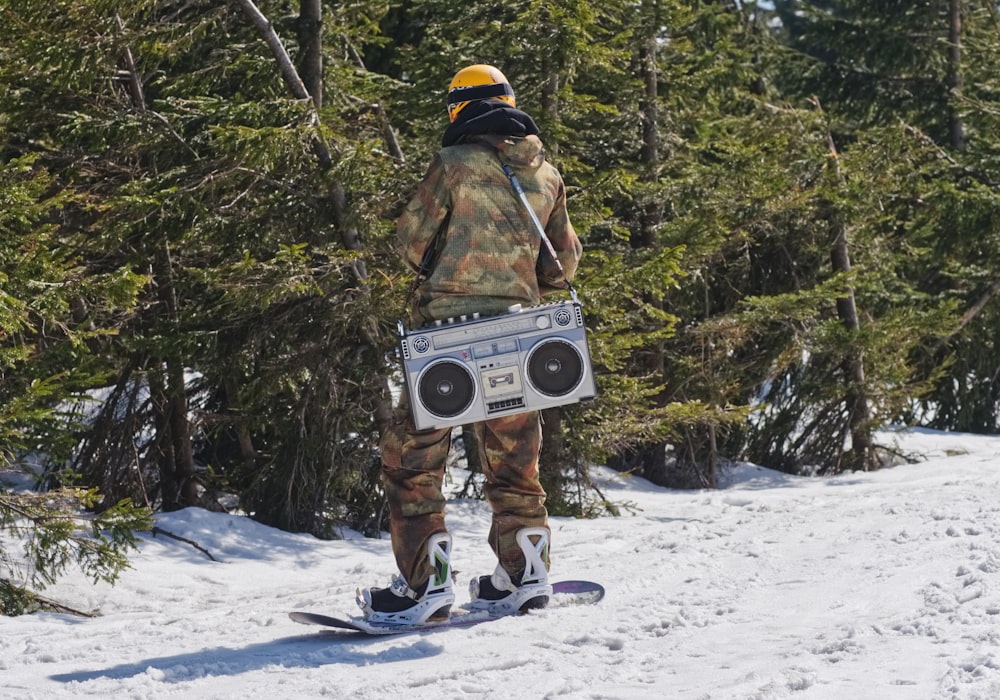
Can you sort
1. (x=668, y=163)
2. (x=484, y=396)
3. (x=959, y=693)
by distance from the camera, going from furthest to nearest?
(x=668, y=163), (x=484, y=396), (x=959, y=693)

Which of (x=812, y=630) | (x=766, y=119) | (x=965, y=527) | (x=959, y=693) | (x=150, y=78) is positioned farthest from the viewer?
(x=766, y=119)

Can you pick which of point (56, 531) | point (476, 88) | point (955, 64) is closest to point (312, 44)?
point (476, 88)

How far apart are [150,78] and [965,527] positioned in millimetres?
6808

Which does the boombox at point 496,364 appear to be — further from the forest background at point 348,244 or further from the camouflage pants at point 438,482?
the forest background at point 348,244

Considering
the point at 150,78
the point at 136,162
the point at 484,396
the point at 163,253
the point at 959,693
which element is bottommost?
the point at 959,693

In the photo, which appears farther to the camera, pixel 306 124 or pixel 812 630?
pixel 306 124

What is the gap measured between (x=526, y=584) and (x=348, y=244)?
3808mm

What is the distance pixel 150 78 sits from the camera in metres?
8.85

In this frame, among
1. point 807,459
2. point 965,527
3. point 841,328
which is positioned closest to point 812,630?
point 965,527

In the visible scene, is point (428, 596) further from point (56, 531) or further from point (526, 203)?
point (56, 531)

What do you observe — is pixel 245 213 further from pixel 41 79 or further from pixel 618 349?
pixel 618 349

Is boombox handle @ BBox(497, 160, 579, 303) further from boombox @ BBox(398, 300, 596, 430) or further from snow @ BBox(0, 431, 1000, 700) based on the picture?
snow @ BBox(0, 431, 1000, 700)

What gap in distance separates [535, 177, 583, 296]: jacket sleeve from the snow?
1508 millimetres

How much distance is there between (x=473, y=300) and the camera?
475 centimetres
